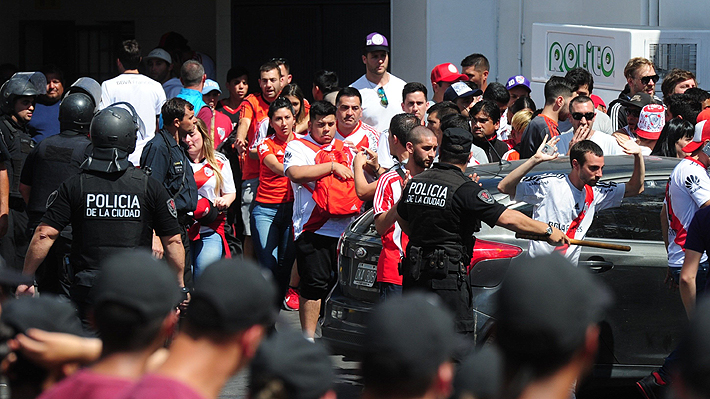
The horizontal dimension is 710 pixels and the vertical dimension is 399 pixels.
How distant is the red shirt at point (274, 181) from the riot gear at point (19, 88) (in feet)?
5.89

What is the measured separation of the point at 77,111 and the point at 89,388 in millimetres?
4018

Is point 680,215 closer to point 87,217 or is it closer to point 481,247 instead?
point 481,247

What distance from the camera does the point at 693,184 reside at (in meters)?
5.49

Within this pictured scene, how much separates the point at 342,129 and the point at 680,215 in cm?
302

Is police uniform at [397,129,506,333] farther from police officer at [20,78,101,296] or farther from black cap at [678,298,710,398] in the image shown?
black cap at [678,298,710,398]

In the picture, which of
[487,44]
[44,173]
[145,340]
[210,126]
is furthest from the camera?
[487,44]

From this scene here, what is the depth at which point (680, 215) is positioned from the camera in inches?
217

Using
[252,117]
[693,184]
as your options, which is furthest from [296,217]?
[693,184]

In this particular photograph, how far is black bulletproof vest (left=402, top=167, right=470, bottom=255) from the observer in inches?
204

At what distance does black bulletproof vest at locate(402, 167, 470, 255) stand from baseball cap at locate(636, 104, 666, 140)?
10.6 feet

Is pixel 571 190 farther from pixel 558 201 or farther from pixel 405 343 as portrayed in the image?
pixel 405 343

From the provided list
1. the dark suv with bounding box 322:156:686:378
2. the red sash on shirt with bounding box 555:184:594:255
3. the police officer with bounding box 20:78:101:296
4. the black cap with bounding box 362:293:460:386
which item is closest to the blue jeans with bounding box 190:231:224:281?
the police officer with bounding box 20:78:101:296

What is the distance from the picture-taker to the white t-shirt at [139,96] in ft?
27.8

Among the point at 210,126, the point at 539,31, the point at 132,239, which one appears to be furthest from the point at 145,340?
the point at 539,31
